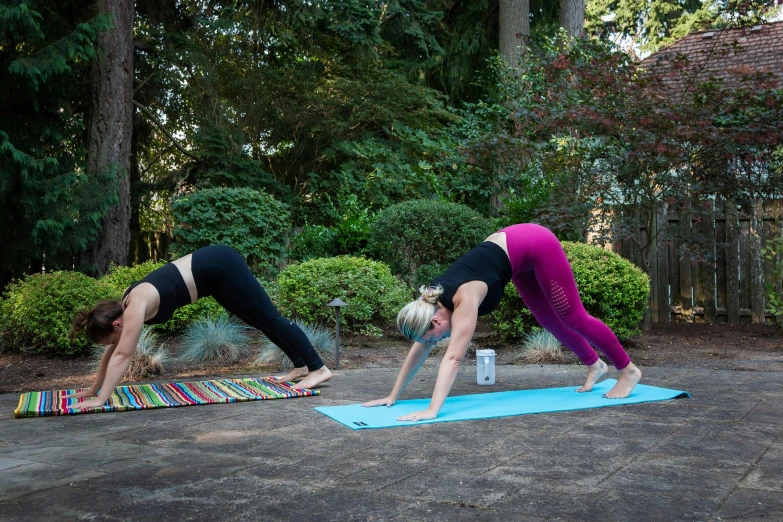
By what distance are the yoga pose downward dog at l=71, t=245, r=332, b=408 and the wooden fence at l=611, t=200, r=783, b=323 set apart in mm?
5431

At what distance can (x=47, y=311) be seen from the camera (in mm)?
6594

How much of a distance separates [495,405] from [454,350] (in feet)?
2.28

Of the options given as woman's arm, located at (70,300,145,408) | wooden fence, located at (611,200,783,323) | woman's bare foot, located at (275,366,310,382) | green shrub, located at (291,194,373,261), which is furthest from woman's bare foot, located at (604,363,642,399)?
green shrub, located at (291,194,373,261)

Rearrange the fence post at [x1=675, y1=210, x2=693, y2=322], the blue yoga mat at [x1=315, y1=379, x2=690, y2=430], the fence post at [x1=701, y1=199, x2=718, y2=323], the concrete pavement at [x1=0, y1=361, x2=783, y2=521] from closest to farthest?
the concrete pavement at [x1=0, y1=361, x2=783, y2=521], the blue yoga mat at [x1=315, y1=379, x2=690, y2=430], the fence post at [x1=701, y1=199, x2=718, y2=323], the fence post at [x1=675, y1=210, x2=693, y2=322]

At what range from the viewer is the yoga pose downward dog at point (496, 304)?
3.85 meters

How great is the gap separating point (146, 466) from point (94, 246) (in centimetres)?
742

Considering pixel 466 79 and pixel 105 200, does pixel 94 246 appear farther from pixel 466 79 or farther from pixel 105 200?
pixel 466 79

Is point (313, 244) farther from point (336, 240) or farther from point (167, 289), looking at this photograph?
point (167, 289)

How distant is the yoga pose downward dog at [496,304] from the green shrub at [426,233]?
3976 millimetres

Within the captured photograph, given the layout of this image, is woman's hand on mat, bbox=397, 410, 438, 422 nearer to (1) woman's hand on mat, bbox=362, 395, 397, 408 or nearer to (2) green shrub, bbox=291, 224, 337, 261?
(1) woman's hand on mat, bbox=362, 395, 397, 408

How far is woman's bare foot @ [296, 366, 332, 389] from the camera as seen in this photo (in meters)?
4.97

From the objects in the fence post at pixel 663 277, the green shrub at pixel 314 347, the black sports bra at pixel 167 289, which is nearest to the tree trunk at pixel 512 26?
the fence post at pixel 663 277

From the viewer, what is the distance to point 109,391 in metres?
4.20

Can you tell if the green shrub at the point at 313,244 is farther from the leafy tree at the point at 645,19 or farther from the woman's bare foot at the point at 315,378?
the leafy tree at the point at 645,19
